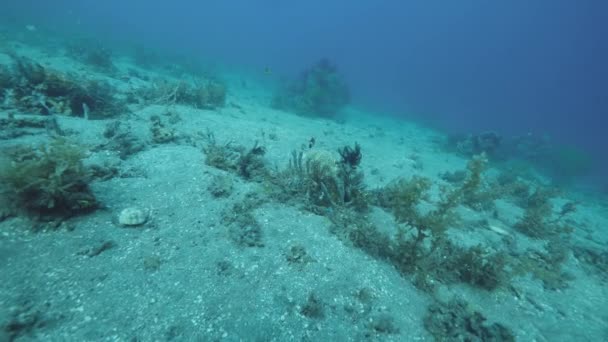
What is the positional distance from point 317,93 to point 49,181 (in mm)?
22944

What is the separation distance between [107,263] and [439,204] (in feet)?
19.6

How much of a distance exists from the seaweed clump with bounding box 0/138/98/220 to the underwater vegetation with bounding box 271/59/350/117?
67.0 feet

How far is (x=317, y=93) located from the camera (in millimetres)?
25047

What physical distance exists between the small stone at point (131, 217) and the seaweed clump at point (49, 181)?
568mm

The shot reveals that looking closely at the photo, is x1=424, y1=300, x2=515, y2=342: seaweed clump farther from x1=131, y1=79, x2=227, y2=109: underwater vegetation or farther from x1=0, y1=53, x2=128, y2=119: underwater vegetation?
x1=131, y1=79, x2=227, y2=109: underwater vegetation

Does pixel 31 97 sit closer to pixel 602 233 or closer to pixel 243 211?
pixel 243 211

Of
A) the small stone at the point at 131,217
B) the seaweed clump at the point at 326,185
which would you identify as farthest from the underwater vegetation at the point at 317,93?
the small stone at the point at 131,217

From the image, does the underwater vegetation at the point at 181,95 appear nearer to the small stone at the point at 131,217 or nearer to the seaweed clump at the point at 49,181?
the seaweed clump at the point at 49,181

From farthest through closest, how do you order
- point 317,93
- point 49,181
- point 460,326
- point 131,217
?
point 317,93, point 131,217, point 460,326, point 49,181

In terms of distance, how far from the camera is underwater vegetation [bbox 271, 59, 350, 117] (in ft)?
81.1

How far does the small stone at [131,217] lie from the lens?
4.71 metres

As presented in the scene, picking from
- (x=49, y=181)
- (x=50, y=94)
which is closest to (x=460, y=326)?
(x=49, y=181)

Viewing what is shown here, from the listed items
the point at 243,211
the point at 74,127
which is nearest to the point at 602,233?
the point at 243,211

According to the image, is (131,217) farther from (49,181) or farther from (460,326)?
(460,326)
